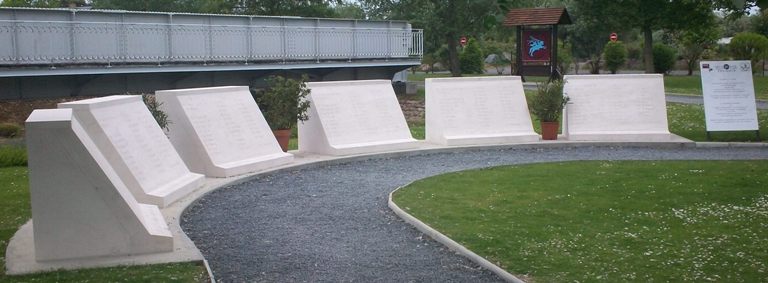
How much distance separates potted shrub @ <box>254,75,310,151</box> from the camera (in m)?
16.3

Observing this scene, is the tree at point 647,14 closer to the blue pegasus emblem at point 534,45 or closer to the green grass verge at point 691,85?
the green grass verge at point 691,85

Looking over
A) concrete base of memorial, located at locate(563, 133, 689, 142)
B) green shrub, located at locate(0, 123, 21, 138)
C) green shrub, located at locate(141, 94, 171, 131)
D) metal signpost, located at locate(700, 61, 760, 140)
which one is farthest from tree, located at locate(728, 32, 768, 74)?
green shrub, located at locate(141, 94, 171, 131)

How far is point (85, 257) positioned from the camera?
334 inches

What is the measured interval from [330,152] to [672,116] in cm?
1162

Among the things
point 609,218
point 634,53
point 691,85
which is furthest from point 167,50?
point 634,53

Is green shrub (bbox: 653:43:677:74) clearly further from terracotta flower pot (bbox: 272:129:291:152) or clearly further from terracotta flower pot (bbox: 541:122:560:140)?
terracotta flower pot (bbox: 272:129:291:152)

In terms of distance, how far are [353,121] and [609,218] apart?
7761mm

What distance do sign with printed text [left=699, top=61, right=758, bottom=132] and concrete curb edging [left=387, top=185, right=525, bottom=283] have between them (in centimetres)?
1015

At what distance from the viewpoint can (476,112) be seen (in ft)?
61.7

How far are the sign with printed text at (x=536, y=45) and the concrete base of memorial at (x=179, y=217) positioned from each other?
16379 mm

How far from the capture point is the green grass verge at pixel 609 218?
812 cm

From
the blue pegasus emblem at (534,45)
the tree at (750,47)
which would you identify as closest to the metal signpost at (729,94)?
the blue pegasus emblem at (534,45)

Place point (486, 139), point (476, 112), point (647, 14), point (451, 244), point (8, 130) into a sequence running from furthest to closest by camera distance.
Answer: point (647, 14), point (8, 130), point (476, 112), point (486, 139), point (451, 244)

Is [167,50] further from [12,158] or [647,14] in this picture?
[647,14]
